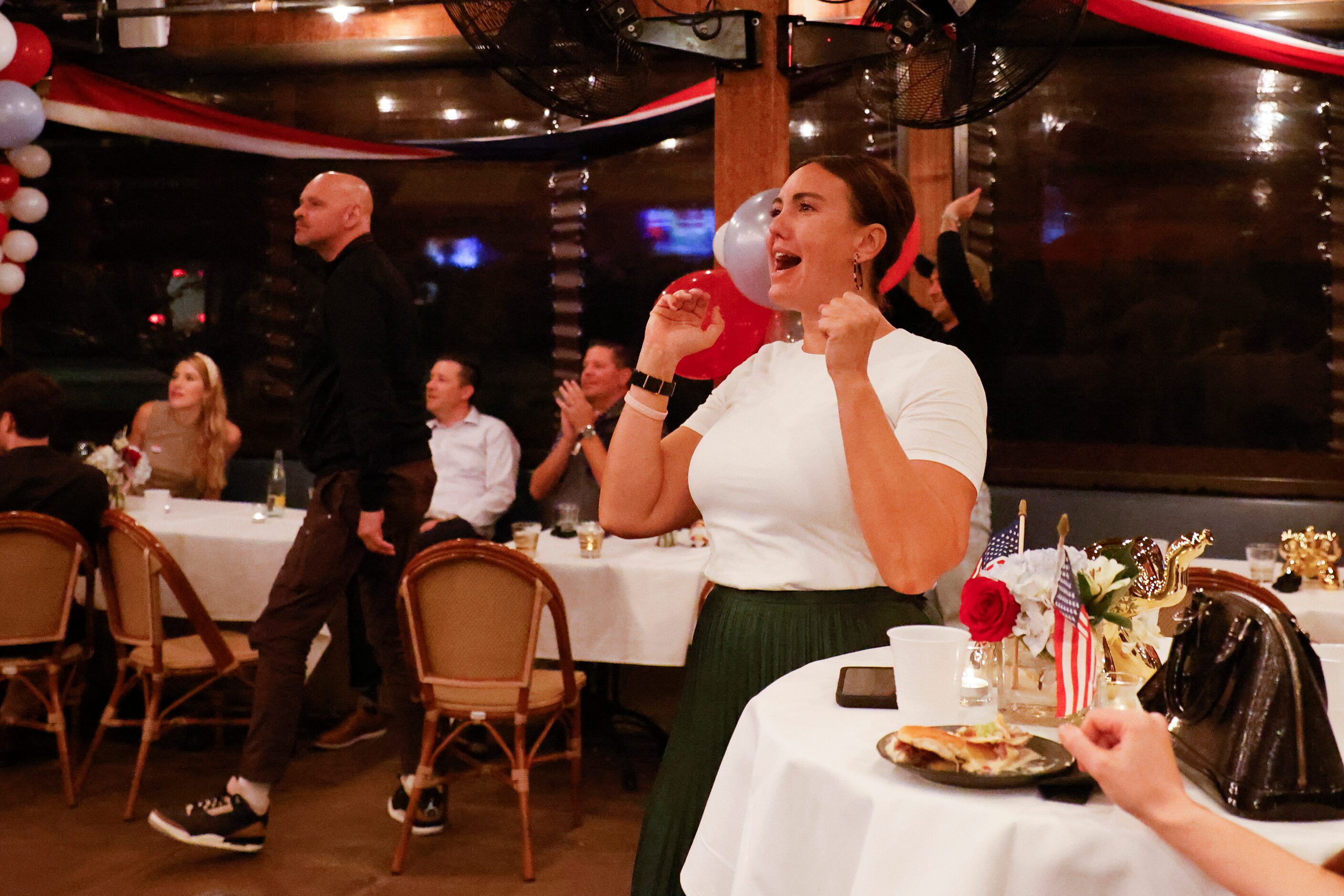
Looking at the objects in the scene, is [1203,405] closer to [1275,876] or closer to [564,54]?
[564,54]

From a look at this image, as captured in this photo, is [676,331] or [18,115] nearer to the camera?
[676,331]

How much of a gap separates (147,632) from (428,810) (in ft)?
3.45

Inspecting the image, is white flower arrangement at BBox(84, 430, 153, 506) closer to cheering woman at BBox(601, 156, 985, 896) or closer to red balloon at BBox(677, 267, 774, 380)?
red balloon at BBox(677, 267, 774, 380)

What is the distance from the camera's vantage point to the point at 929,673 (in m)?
1.32

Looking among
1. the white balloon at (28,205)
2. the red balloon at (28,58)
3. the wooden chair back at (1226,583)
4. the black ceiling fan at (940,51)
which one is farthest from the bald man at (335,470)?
the white balloon at (28,205)

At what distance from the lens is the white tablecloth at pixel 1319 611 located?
3.18 metres

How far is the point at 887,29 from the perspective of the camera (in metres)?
3.31

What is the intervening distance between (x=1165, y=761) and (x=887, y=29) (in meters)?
2.71

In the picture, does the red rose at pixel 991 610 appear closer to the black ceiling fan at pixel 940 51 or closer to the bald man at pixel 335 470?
the black ceiling fan at pixel 940 51

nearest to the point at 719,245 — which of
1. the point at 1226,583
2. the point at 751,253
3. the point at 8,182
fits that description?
the point at 751,253

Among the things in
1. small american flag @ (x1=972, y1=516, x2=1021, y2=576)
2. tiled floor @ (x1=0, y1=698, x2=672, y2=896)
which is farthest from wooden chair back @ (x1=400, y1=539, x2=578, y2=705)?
small american flag @ (x1=972, y1=516, x2=1021, y2=576)

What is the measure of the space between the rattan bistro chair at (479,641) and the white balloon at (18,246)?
4126 millimetres

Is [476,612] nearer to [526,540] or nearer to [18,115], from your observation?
[526,540]

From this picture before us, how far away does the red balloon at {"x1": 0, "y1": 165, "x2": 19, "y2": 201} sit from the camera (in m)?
5.91
